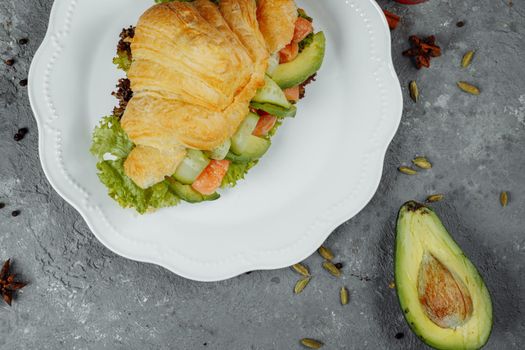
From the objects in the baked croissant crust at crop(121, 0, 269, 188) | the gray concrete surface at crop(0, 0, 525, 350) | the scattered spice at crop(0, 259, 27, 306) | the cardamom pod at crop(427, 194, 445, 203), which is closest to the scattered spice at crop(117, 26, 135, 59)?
the baked croissant crust at crop(121, 0, 269, 188)

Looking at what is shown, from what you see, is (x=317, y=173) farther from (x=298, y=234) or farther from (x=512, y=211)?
(x=512, y=211)

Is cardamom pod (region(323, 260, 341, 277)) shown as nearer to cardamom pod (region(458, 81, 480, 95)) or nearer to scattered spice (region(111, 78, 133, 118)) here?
cardamom pod (region(458, 81, 480, 95))

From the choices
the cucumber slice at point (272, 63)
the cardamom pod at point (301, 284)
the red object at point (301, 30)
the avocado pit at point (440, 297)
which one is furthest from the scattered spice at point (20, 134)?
the avocado pit at point (440, 297)

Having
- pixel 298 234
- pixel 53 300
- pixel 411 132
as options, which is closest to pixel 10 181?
pixel 53 300

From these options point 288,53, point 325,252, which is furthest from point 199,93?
Result: point 325,252

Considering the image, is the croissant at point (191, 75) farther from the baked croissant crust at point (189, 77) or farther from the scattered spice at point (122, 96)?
the scattered spice at point (122, 96)

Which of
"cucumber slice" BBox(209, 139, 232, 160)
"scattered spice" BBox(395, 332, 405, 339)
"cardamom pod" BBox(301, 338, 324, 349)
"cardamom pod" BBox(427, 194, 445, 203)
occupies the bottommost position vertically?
"scattered spice" BBox(395, 332, 405, 339)

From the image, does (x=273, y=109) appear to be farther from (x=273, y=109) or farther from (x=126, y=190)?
(x=126, y=190)
